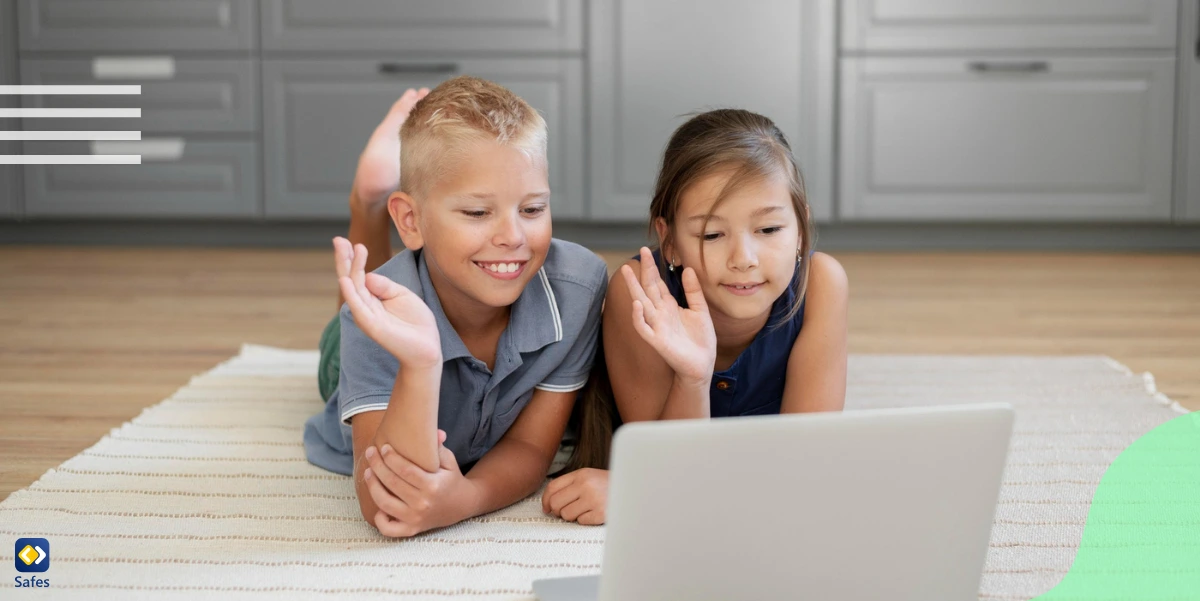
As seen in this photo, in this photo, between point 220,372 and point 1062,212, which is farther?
point 1062,212

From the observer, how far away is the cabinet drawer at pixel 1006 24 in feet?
9.78

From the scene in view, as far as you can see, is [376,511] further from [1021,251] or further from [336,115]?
[1021,251]

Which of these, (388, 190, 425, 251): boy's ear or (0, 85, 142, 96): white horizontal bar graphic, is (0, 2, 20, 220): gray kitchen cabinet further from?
(388, 190, 425, 251): boy's ear

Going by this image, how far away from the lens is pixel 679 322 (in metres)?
1.03

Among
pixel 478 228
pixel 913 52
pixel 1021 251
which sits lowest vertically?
pixel 1021 251

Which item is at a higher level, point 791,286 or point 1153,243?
point 791,286

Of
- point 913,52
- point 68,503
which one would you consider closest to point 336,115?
point 913,52

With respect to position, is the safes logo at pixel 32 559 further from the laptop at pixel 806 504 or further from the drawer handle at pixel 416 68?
the drawer handle at pixel 416 68

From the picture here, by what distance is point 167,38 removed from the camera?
3086 mm

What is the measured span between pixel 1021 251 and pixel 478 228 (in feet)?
7.91

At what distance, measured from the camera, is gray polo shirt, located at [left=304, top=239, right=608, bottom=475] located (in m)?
1.12

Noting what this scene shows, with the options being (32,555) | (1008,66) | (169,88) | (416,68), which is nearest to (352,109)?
(416,68)

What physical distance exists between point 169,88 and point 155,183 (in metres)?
0.26

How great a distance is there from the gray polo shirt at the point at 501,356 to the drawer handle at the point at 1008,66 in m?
2.12
